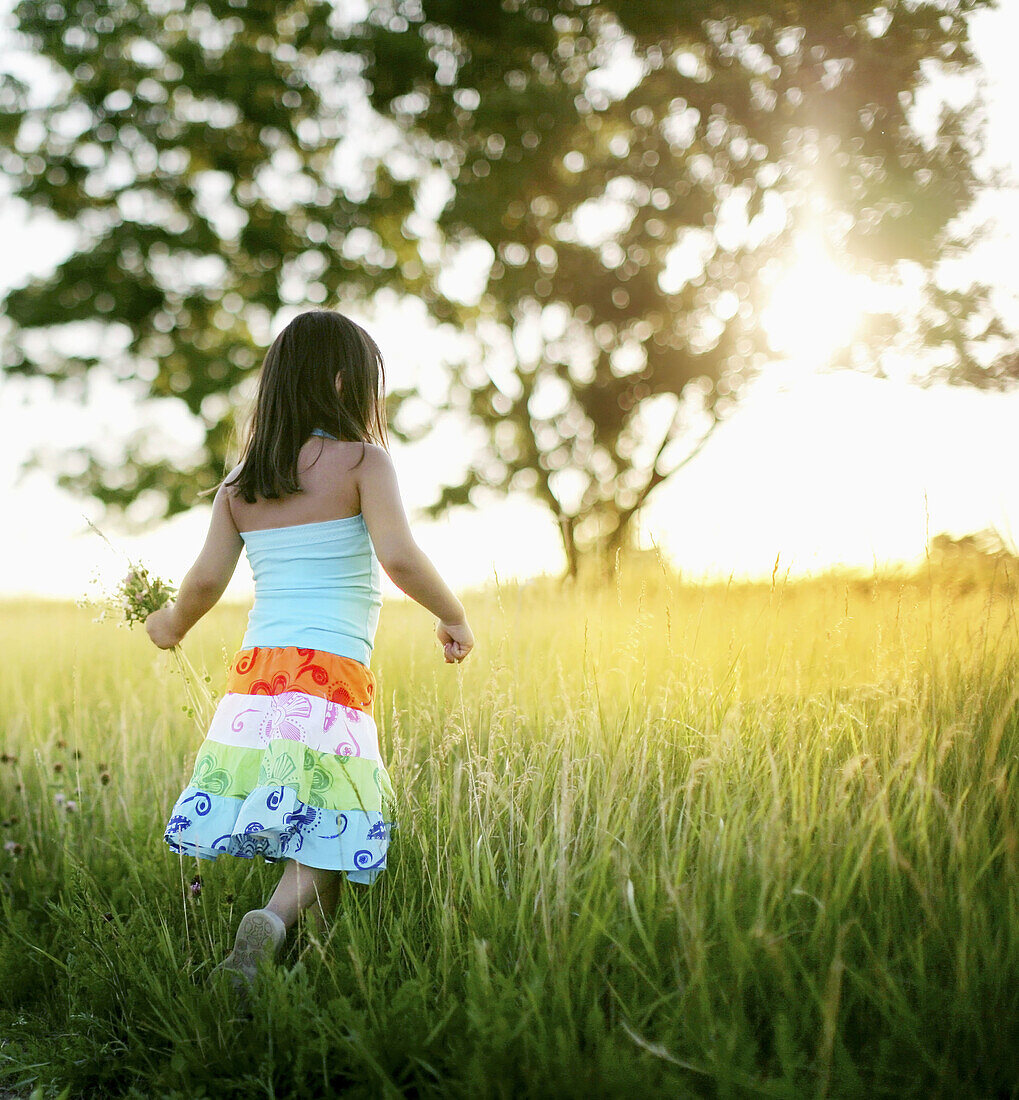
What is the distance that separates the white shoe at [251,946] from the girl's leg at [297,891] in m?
0.04

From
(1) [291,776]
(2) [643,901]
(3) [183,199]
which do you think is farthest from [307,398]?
(3) [183,199]

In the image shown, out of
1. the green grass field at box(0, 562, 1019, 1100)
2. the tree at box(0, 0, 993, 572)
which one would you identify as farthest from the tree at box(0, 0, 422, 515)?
the green grass field at box(0, 562, 1019, 1100)

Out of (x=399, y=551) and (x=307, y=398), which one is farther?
(x=307, y=398)

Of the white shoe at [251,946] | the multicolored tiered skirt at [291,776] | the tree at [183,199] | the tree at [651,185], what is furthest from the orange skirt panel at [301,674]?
the tree at [183,199]

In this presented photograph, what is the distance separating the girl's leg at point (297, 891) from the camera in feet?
7.47

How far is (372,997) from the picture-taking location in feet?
6.98

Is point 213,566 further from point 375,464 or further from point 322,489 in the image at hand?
point 375,464

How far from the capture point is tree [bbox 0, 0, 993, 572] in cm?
861

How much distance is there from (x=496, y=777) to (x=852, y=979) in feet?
4.02

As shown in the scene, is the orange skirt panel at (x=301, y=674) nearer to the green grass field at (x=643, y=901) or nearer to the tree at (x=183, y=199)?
the green grass field at (x=643, y=901)

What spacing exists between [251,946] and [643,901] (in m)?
0.92

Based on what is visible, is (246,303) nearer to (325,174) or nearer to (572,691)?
(325,174)

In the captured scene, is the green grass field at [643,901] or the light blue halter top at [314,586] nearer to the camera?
the green grass field at [643,901]

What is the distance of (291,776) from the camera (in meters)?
2.32
